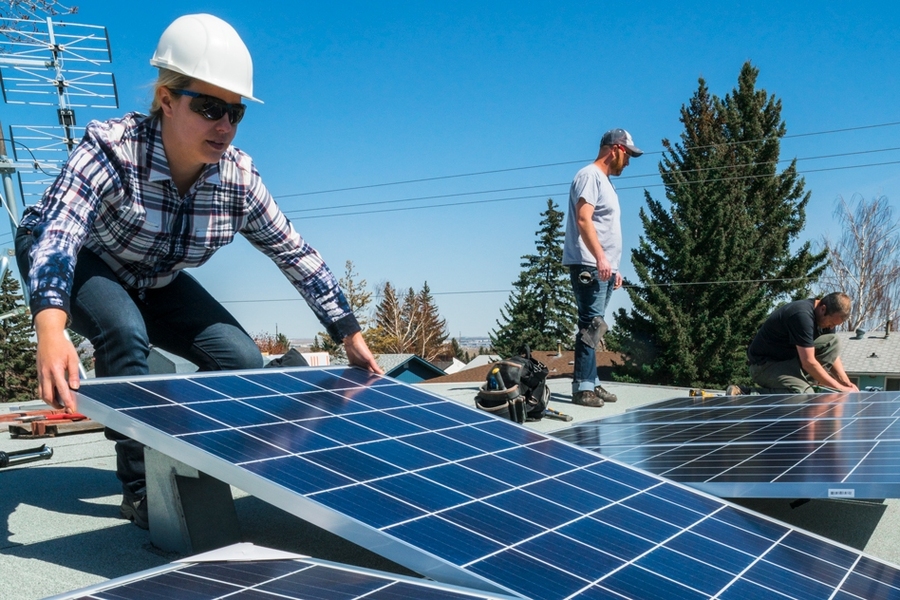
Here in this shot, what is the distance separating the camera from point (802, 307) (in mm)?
7598

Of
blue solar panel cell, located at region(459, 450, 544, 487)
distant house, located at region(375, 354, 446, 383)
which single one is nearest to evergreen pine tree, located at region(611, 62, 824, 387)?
distant house, located at region(375, 354, 446, 383)

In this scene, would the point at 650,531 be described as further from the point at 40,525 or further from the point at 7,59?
the point at 7,59

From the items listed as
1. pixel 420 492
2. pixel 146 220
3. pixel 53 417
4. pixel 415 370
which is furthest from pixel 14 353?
pixel 420 492

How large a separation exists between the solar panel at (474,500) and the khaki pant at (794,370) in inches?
210

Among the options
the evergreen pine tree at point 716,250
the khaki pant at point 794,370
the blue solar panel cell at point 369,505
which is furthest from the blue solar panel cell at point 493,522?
the evergreen pine tree at point 716,250

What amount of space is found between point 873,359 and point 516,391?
51993 millimetres

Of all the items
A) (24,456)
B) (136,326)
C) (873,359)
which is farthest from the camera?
(873,359)

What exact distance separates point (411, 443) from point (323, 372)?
1098 mm

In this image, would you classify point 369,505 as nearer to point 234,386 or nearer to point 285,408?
point 285,408

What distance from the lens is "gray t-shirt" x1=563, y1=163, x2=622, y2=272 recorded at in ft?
23.3

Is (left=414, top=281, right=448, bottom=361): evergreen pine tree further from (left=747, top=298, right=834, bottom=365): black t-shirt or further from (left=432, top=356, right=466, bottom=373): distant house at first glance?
(left=747, top=298, right=834, bottom=365): black t-shirt

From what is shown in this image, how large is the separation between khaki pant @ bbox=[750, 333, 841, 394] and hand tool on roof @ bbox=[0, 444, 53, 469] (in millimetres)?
6646

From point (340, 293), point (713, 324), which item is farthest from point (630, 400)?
point (713, 324)

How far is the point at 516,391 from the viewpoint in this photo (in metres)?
6.04
